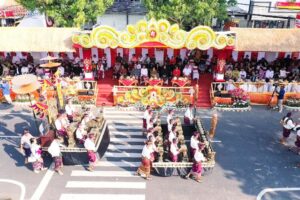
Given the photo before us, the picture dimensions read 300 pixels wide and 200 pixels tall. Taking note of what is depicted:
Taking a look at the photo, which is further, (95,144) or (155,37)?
(155,37)

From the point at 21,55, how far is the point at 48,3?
169 inches

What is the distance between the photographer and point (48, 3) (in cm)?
2422

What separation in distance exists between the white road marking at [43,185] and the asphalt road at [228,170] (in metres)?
0.08

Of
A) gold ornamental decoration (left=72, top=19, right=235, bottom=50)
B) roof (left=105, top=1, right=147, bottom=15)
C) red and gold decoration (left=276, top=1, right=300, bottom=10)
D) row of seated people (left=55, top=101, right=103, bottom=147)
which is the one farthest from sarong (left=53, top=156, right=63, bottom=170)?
red and gold decoration (left=276, top=1, right=300, bottom=10)

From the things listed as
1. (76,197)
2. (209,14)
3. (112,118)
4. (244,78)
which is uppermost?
(209,14)

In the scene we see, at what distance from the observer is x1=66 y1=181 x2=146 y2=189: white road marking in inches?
524

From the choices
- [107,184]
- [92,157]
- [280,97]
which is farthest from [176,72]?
[107,184]

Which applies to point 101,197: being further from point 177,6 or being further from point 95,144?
point 177,6

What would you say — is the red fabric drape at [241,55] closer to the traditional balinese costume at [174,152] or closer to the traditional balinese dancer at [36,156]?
the traditional balinese costume at [174,152]

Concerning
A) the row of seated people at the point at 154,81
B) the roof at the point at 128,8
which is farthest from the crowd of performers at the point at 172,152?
the roof at the point at 128,8

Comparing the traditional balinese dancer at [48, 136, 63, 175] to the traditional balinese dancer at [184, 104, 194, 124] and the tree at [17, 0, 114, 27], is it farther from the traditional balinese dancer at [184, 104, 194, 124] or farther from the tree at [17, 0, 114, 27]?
the tree at [17, 0, 114, 27]

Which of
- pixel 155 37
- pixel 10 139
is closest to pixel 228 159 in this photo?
pixel 155 37

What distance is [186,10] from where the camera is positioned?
971 inches

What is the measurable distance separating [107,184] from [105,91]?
9.05m
